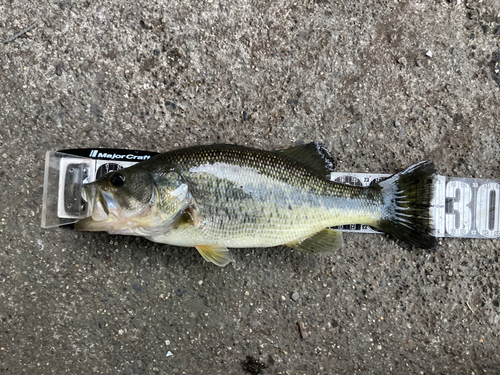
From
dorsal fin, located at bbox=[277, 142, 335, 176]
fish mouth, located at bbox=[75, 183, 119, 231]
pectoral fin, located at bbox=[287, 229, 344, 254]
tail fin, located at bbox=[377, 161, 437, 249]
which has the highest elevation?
dorsal fin, located at bbox=[277, 142, 335, 176]

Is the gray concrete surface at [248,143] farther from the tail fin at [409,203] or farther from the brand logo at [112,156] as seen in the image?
the tail fin at [409,203]

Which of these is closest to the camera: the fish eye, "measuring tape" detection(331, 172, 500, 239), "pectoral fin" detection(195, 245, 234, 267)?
the fish eye

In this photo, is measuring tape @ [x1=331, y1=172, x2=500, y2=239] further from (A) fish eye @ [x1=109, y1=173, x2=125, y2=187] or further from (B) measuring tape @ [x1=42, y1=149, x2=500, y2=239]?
(A) fish eye @ [x1=109, y1=173, x2=125, y2=187]

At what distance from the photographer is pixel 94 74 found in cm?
245

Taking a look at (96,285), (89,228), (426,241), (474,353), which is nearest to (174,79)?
(89,228)

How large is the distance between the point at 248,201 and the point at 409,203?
3.78 feet

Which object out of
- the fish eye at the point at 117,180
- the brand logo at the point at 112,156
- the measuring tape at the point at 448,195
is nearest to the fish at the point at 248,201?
the fish eye at the point at 117,180

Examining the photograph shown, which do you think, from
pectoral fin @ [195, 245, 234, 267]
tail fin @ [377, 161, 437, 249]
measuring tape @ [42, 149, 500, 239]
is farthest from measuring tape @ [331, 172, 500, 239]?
pectoral fin @ [195, 245, 234, 267]

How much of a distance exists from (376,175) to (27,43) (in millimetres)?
2749

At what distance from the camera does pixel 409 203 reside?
7.64 ft

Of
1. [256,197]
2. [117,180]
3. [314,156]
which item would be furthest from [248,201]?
[117,180]

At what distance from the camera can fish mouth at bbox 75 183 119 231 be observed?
1.96 metres

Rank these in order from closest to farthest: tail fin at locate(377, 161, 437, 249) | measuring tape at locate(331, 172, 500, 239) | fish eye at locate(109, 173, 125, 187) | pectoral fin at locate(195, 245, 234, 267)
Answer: fish eye at locate(109, 173, 125, 187) < pectoral fin at locate(195, 245, 234, 267) < tail fin at locate(377, 161, 437, 249) < measuring tape at locate(331, 172, 500, 239)

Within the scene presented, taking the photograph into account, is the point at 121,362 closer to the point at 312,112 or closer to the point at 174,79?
the point at 174,79
